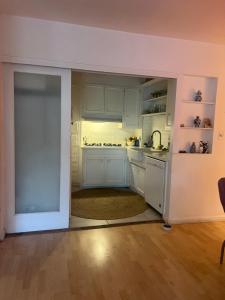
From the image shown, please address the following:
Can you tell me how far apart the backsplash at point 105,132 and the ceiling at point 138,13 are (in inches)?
108

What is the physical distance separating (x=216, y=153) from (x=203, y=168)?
32 centimetres

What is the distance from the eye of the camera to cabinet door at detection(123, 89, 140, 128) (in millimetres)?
5242

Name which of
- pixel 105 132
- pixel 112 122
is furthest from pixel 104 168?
pixel 112 122

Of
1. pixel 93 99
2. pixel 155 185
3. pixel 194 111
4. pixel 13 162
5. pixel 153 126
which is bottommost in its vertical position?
pixel 155 185

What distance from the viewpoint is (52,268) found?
89.6 inches

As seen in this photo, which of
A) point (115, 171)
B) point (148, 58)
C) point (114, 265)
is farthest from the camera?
point (115, 171)

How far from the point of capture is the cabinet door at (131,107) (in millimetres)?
5242

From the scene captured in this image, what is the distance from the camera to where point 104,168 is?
5.22 metres

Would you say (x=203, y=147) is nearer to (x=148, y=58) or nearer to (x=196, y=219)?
(x=196, y=219)

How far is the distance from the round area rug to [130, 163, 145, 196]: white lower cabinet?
141mm

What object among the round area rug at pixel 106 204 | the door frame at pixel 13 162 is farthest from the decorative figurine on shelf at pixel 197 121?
the door frame at pixel 13 162

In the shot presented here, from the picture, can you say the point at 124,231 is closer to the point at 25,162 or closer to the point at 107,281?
the point at 107,281

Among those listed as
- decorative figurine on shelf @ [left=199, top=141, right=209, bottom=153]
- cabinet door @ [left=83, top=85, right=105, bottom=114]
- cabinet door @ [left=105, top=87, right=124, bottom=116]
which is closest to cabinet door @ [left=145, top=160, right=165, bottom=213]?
decorative figurine on shelf @ [left=199, top=141, right=209, bottom=153]

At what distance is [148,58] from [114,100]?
209 centimetres
